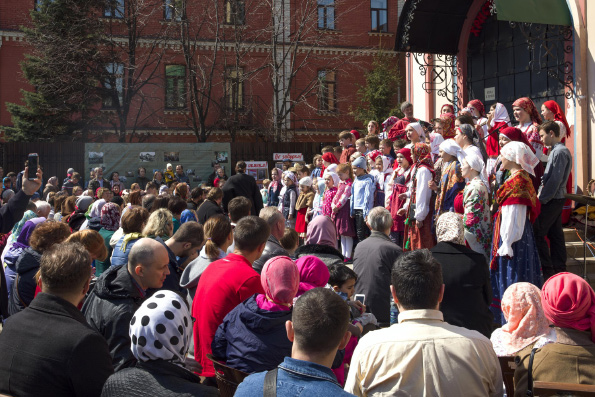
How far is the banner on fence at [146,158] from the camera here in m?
21.8

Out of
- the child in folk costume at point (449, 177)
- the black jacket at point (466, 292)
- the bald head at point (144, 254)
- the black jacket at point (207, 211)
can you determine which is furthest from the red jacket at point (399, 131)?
the bald head at point (144, 254)

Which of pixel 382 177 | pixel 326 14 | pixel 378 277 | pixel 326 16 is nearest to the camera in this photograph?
pixel 378 277

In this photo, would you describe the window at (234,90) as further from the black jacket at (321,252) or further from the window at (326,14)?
the black jacket at (321,252)

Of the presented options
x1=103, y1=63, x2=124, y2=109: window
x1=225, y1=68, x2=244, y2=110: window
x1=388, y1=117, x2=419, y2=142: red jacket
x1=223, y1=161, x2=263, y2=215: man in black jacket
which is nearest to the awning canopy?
x1=388, y1=117, x2=419, y2=142: red jacket

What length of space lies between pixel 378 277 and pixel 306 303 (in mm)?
3447

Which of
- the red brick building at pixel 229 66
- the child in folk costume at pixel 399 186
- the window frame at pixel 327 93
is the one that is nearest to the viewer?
the child in folk costume at pixel 399 186

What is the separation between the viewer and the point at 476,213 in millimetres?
7867

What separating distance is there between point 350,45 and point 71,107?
A: 45.1ft

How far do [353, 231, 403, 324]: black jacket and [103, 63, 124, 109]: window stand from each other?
24707 millimetres

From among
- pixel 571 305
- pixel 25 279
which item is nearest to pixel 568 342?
pixel 571 305

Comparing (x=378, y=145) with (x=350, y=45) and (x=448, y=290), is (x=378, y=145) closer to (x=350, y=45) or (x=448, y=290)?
(x=448, y=290)

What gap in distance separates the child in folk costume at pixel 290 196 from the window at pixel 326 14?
1921 cm

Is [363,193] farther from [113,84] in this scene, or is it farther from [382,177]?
[113,84]

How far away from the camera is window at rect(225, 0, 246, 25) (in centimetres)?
3027
